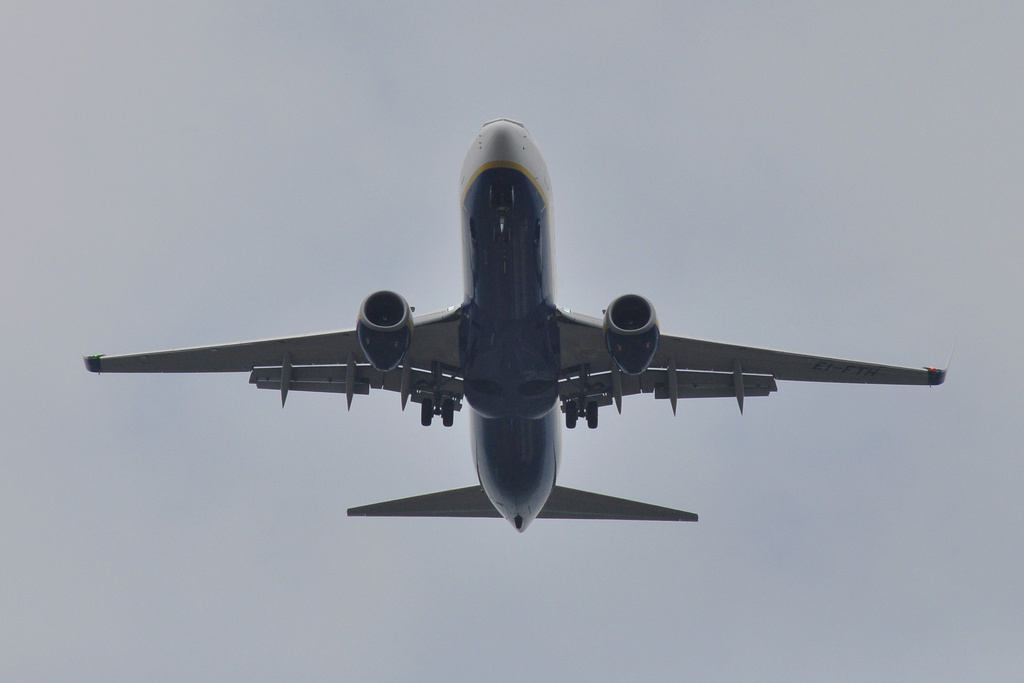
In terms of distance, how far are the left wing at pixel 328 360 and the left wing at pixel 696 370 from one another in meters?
2.57

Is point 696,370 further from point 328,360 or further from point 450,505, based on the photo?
point 328,360

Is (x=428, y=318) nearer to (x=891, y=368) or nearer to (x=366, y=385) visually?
(x=366, y=385)

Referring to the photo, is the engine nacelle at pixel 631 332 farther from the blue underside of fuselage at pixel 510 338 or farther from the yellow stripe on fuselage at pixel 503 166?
the yellow stripe on fuselage at pixel 503 166

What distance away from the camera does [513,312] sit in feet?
68.2

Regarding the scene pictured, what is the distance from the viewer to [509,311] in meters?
20.8

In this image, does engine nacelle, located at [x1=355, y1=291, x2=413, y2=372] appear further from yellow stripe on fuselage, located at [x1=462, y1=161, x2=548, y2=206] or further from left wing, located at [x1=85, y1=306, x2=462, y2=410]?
yellow stripe on fuselage, located at [x1=462, y1=161, x2=548, y2=206]

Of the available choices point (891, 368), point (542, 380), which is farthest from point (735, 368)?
point (542, 380)

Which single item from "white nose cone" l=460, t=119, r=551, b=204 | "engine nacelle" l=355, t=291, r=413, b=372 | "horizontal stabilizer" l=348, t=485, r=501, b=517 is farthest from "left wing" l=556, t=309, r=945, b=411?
"horizontal stabilizer" l=348, t=485, r=501, b=517

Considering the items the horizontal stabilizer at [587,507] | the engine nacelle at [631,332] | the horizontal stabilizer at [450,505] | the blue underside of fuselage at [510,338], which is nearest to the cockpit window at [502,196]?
the blue underside of fuselage at [510,338]

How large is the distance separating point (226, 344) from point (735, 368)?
11113 mm

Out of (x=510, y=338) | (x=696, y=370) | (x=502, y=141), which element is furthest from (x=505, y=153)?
(x=696, y=370)

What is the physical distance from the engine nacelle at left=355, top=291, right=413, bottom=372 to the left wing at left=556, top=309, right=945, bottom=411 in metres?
3.50

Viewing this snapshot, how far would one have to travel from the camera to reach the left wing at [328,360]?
23.5 meters

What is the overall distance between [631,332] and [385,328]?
4.48 m
